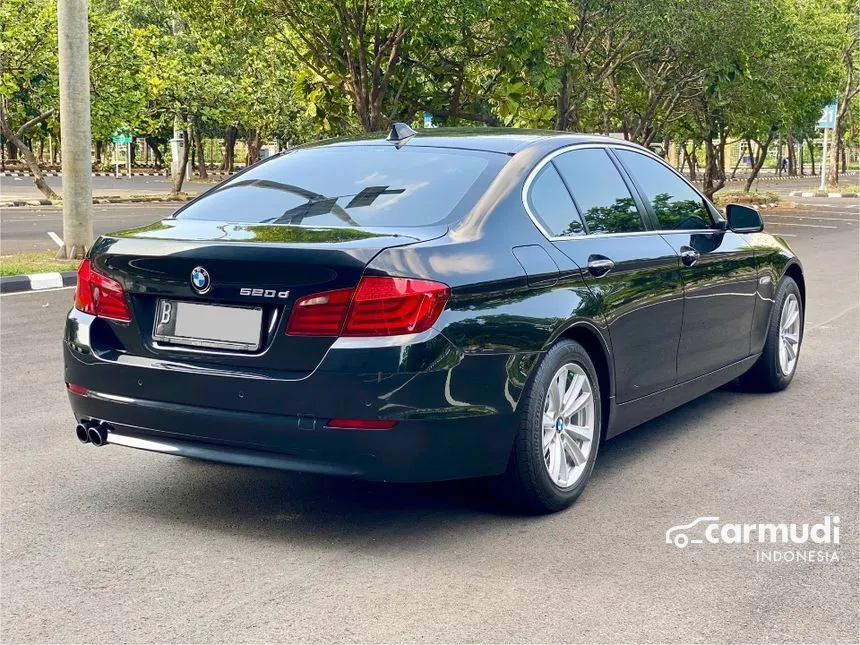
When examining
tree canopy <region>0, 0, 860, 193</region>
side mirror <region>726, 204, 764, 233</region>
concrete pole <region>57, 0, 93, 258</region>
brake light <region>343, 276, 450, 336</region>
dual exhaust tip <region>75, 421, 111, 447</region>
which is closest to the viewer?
brake light <region>343, 276, 450, 336</region>

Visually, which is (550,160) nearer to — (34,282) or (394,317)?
(394,317)

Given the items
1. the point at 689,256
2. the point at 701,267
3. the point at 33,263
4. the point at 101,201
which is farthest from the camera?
→ the point at 101,201

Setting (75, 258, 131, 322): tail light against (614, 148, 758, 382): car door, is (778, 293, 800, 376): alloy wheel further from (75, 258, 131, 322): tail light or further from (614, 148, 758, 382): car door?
(75, 258, 131, 322): tail light

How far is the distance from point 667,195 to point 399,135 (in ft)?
5.03

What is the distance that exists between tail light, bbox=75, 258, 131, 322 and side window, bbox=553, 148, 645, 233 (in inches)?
75.9

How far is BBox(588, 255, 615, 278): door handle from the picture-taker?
5.03 m

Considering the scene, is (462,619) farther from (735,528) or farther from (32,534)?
(32,534)

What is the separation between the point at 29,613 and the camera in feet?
12.1

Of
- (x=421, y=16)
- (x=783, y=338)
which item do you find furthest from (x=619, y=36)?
(x=783, y=338)

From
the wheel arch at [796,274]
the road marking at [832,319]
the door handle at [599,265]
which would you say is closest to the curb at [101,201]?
the road marking at [832,319]

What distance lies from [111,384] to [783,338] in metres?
4.33

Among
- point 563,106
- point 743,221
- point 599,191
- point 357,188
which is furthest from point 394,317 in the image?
point 563,106

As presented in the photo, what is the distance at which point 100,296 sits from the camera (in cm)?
468

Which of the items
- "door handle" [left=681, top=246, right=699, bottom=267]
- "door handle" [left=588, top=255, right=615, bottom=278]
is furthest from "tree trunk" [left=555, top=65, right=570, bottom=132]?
"door handle" [left=588, top=255, right=615, bottom=278]
